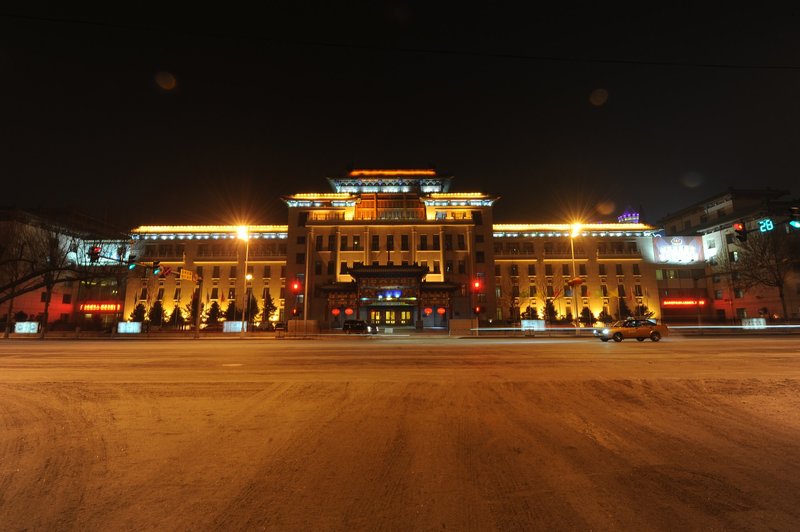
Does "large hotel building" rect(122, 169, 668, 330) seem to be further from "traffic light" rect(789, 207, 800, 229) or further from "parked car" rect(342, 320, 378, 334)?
"traffic light" rect(789, 207, 800, 229)

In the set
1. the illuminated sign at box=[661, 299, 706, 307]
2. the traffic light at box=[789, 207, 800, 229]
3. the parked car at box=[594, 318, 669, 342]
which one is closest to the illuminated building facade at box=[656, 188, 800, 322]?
the illuminated sign at box=[661, 299, 706, 307]

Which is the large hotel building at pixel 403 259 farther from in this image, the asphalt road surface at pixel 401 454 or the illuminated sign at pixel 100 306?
the asphalt road surface at pixel 401 454

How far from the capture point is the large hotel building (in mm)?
52531

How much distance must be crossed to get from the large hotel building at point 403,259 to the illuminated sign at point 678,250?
10.9 inches

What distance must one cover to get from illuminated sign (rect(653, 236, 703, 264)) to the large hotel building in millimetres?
276

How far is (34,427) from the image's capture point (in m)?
5.98

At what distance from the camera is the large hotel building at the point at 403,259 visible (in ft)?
172

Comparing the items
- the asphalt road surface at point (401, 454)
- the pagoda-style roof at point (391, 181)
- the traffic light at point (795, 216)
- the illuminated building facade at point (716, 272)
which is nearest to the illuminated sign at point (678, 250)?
the illuminated building facade at point (716, 272)

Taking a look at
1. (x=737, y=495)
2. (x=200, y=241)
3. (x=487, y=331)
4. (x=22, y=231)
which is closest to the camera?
(x=737, y=495)

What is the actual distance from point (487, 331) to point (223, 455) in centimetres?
3690

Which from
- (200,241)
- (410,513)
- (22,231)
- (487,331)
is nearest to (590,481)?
(410,513)

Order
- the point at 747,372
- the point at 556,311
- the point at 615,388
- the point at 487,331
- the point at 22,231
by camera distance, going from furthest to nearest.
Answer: the point at 556,311
the point at 22,231
the point at 487,331
the point at 747,372
the point at 615,388

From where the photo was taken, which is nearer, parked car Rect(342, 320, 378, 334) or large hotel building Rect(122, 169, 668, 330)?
parked car Rect(342, 320, 378, 334)

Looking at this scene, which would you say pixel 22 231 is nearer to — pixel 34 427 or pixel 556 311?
pixel 34 427
